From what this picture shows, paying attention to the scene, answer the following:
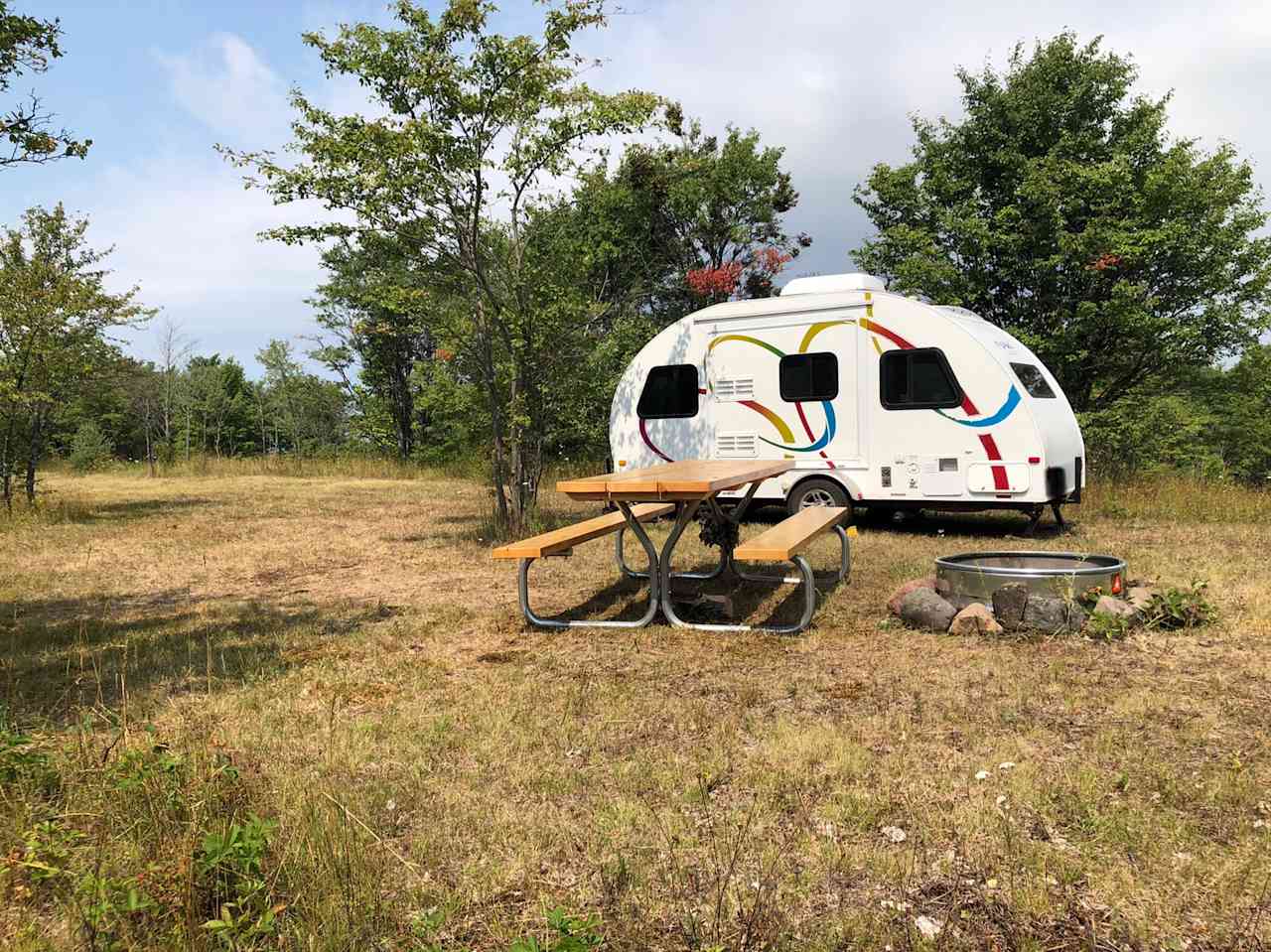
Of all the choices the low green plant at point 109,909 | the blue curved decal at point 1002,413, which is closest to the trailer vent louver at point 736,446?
the blue curved decal at point 1002,413

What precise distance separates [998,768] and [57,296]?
1427 centimetres

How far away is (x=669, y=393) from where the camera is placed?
35.5ft

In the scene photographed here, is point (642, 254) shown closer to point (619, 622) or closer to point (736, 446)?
point (736, 446)

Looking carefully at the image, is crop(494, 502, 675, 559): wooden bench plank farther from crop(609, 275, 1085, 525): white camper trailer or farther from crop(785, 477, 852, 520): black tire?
crop(609, 275, 1085, 525): white camper trailer

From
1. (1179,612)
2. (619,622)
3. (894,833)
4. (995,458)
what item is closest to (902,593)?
(1179,612)

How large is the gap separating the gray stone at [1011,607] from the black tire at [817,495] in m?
4.27

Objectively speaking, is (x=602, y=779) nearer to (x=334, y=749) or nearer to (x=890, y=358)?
(x=334, y=749)

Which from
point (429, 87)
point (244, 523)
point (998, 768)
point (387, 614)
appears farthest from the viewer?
point (244, 523)

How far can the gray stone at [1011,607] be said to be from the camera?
520cm

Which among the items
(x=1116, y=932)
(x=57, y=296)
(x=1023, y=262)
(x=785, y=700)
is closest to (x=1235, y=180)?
(x=1023, y=262)

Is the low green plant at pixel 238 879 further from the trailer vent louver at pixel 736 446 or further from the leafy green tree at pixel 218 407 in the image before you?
Answer: the leafy green tree at pixel 218 407

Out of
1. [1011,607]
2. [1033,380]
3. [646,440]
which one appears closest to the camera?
[1011,607]

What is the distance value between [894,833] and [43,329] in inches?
555

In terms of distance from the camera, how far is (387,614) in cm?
630
